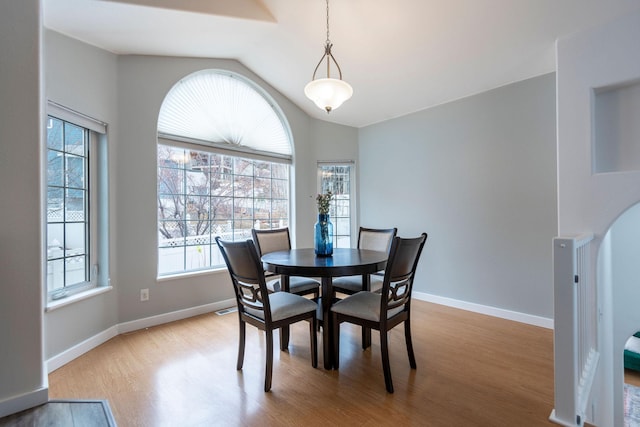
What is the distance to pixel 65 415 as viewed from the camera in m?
1.53

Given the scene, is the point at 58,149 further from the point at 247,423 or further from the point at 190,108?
the point at 247,423

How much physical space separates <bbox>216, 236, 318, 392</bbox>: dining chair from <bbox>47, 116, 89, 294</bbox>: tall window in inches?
55.7

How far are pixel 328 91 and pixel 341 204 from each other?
251 cm

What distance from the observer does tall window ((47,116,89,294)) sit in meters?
2.34

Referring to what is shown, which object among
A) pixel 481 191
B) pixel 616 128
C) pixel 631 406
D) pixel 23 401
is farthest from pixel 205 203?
pixel 631 406

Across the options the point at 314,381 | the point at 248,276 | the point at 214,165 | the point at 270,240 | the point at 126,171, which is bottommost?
the point at 314,381

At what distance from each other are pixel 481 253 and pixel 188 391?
3176 millimetres

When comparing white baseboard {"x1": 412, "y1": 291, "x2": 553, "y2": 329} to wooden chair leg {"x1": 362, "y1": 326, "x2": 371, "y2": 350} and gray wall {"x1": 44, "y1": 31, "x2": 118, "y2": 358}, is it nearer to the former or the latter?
wooden chair leg {"x1": 362, "y1": 326, "x2": 371, "y2": 350}

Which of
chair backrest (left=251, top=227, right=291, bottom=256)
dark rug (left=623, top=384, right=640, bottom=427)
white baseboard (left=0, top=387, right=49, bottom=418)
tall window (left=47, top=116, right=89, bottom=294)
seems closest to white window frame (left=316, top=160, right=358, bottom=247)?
chair backrest (left=251, top=227, right=291, bottom=256)

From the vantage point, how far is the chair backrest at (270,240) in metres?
3.03

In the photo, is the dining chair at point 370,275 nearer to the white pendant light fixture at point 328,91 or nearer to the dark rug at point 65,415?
the white pendant light fixture at point 328,91

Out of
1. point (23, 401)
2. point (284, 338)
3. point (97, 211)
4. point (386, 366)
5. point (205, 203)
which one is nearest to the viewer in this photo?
point (23, 401)

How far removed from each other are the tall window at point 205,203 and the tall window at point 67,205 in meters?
0.68

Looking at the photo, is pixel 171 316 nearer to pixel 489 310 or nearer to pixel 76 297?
pixel 76 297
